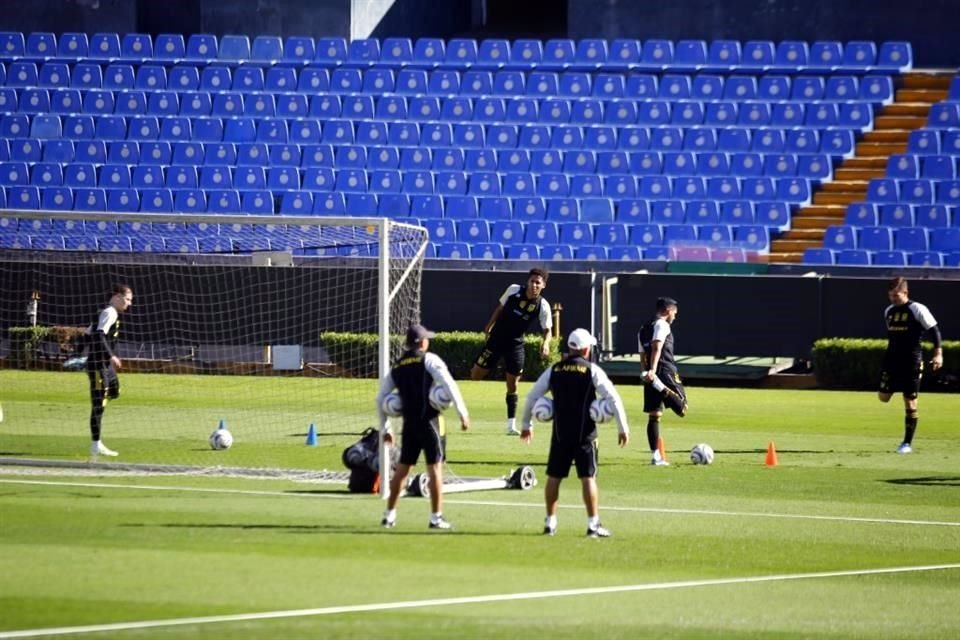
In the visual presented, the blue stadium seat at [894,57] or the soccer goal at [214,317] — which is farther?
Result: the blue stadium seat at [894,57]

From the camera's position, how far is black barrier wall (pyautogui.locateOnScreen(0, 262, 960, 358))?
35.3 meters

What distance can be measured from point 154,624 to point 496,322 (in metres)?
14.8

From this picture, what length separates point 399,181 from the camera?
1665 inches

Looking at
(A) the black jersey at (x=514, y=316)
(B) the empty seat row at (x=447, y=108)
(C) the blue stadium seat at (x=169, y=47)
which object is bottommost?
(A) the black jersey at (x=514, y=316)

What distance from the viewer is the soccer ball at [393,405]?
16.3 metres

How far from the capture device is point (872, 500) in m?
19.2

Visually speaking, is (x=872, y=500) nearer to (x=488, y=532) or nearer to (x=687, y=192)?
(x=488, y=532)

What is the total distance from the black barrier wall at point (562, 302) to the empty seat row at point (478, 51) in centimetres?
1011

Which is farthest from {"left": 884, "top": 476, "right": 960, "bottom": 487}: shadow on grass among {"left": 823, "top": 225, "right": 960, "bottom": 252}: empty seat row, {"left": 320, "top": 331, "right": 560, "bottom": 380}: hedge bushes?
{"left": 823, "top": 225, "right": 960, "bottom": 252}: empty seat row

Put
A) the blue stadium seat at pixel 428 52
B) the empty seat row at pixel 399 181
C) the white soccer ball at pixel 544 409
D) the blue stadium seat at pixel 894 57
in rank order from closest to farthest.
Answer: the white soccer ball at pixel 544 409 < the empty seat row at pixel 399 181 < the blue stadium seat at pixel 894 57 < the blue stadium seat at pixel 428 52

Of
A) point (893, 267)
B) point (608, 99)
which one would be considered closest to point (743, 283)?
point (893, 267)

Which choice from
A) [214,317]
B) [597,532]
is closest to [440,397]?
[597,532]

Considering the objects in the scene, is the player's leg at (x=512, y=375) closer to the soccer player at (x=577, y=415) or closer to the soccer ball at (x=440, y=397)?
the soccer ball at (x=440, y=397)

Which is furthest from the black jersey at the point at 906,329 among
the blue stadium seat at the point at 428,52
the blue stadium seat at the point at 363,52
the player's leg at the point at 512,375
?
the blue stadium seat at the point at 363,52
